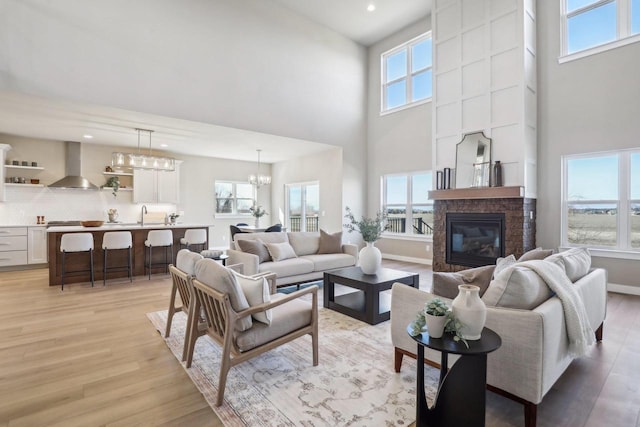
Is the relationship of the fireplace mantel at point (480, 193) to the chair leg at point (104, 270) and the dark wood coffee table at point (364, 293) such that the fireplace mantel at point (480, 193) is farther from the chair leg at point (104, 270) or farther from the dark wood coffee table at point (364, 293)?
the chair leg at point (104, 270)

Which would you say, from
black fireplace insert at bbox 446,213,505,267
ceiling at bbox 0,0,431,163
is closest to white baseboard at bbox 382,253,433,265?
black fireplace insert at bbox 446,213,505,267

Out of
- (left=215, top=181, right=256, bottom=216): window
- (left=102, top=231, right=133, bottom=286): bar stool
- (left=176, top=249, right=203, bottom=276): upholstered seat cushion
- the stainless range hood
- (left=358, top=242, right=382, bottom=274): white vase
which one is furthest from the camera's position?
(left=215, top=181, right=256, bottom=216): window

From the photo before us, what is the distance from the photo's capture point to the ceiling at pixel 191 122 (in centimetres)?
516

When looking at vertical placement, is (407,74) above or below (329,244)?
above

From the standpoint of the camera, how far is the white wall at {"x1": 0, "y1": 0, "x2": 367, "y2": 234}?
446 cm

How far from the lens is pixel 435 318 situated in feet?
5.28

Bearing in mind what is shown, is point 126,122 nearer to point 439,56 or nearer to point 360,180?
point 360,180

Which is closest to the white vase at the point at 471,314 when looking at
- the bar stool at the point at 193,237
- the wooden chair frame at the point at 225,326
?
the wooden chair frame at the point at 225,326

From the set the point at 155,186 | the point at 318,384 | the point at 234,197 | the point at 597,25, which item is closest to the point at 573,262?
the point at 318,384

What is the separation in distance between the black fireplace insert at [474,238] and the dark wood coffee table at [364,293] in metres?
2.55

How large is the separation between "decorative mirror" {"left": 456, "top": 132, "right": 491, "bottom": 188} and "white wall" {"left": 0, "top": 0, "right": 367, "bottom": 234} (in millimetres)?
2812

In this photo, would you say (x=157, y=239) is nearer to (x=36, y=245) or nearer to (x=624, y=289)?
(x=36, y=245)

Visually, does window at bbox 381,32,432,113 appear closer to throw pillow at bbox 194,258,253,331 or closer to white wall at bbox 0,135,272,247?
white wall at bbox 0,135,272,247

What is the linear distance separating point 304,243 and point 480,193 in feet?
10.6
